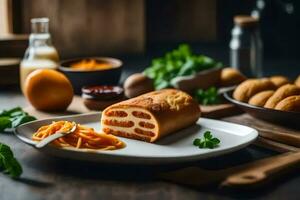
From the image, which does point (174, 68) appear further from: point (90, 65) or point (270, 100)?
point (270, 100)

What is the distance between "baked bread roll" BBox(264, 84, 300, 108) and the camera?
1.58m

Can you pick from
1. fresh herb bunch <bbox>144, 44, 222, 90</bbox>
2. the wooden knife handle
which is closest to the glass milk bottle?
fresh herb bunch <bbox>144, 44, 222, 90</bbox>

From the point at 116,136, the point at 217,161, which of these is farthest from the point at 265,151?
the point at 116,136

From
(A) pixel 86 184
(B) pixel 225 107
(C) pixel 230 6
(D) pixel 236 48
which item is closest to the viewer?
(A) pixel 86 184

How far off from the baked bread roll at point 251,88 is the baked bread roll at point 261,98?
0.04 meters

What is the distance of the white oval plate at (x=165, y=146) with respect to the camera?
4.10 feet

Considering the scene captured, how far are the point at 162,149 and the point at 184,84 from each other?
0.60 metres

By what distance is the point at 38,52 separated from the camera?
2.00 meters

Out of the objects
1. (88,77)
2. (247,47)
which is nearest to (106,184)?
(88,77)

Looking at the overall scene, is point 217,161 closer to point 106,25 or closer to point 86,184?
point 86,184

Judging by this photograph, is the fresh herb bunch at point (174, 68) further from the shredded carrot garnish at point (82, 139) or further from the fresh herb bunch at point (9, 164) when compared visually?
the fresh herb bunch at point (9, 164)

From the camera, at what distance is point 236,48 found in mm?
2162

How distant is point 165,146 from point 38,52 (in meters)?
0.76

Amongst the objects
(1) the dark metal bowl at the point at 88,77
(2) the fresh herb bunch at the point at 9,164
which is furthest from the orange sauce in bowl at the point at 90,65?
(2) the fresh herb bunch at the point at 9,164
